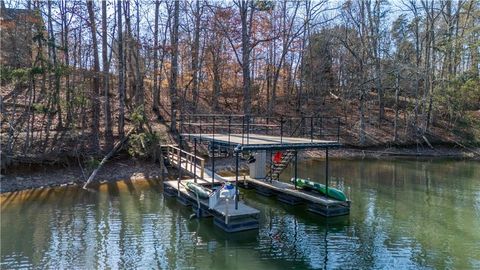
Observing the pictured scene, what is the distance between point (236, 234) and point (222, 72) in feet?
81.2

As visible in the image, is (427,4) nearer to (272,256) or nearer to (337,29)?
(337,29)

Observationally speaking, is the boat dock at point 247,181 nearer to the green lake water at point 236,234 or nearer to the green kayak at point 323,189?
the green kayak at point 323,189

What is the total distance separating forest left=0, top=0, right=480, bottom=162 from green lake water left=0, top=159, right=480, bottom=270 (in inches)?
235

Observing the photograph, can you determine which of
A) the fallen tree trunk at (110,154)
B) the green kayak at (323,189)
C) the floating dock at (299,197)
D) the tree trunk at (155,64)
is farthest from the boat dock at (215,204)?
the tree trunk at (155,64)

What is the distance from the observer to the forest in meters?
22.2

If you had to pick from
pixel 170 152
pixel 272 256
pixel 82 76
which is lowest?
pixel 272 256

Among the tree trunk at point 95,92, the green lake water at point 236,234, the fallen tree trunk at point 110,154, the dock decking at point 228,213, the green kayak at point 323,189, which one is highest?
the tree trunk at point 95,92

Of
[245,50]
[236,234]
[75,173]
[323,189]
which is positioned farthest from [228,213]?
[245,50]

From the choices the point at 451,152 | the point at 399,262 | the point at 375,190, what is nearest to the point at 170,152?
the point at 375,190

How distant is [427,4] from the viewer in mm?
34188

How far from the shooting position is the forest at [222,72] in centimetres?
2220

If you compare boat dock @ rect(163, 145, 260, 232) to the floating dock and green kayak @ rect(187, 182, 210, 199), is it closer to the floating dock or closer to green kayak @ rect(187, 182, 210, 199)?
green kayak @ rect(187, 182, 210, 199)

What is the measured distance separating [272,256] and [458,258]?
475cm

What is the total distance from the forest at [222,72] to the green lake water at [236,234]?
5.96 metres
